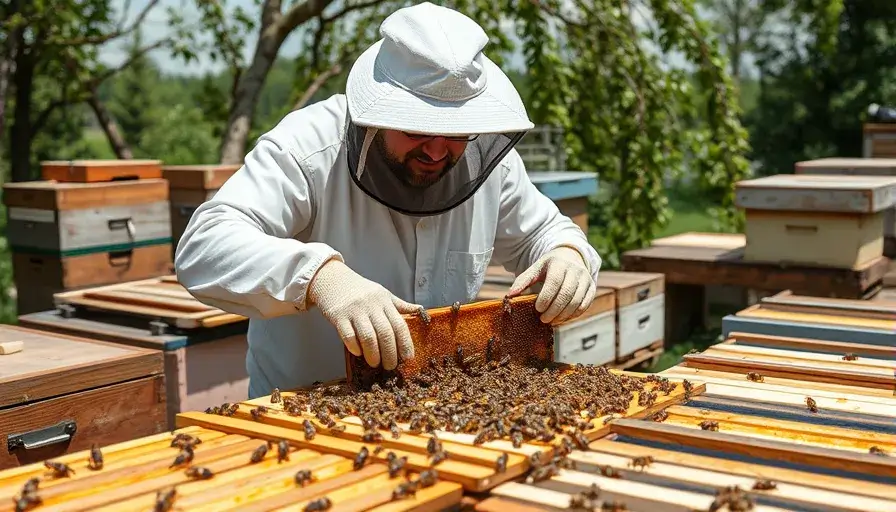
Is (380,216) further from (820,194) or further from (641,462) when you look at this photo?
(820,194)

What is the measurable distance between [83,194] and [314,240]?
11.1 ft

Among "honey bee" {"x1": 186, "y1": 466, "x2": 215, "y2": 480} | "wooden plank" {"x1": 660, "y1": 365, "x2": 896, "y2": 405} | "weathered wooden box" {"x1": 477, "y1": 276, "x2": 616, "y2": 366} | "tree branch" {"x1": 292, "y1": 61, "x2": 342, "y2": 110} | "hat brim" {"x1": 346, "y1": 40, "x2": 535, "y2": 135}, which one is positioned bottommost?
"weathered wooden box" {"x1": 477, "y1": 276, "x2": 616, "y2": 366}

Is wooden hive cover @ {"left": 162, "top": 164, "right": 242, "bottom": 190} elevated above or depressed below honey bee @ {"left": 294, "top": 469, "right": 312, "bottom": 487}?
above

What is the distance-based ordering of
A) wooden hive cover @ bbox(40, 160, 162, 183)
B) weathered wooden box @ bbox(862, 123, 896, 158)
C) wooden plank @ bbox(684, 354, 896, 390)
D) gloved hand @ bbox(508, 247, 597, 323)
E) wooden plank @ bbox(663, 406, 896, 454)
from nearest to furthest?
wooden plank @ bbox(663, 406, 896, 454)
wooden plank @ bbox(684, 354, 896, 390)
gloved hand @ bbox(508, 247, 597, 323)
wooden hive cover @ bbox(40, 160, 162, 183)
weathered wooden box @ bbox(862, 123, 896, 158)

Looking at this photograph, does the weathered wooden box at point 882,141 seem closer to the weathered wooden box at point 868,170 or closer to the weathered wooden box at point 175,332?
the weathered wooden box at point 868,170

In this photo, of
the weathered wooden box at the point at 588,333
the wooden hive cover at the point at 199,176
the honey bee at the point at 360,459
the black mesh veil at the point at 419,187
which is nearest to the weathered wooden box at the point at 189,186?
Answer: the wooden hive cover at the point at 199,176

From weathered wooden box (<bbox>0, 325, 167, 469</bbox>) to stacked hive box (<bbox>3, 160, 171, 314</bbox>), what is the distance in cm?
228

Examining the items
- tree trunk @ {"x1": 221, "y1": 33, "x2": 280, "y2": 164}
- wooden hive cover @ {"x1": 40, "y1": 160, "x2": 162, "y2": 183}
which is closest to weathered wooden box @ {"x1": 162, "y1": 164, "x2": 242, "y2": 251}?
wooden hive cover @ {"x1": 40, "y1": 160, "x2": 162, "y2": 183}

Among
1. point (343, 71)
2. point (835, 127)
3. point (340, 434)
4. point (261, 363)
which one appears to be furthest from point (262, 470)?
point (835, 127)

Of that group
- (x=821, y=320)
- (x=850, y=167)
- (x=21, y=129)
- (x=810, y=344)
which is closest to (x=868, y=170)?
(x=850, y=167)

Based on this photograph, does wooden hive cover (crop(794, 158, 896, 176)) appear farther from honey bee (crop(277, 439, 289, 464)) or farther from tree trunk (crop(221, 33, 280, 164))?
honey bee (crop(277, 439, 289, 464))

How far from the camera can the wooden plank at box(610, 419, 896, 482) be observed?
182 centimetres

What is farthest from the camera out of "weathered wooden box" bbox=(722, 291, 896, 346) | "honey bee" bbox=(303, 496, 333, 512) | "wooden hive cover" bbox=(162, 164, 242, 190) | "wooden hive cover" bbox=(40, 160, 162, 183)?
"wooden hive cover" bbox=(162, 164, 242, 190)

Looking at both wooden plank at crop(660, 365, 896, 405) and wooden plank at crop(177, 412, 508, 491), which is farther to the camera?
wooden plank at crop(660, 365, 896, 405)
